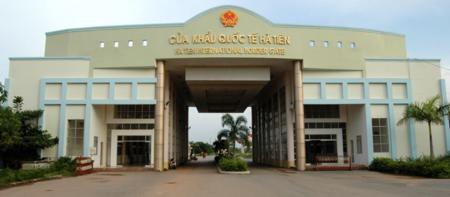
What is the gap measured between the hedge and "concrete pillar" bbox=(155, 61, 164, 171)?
14.9 metres

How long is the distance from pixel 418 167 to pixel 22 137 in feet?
78.4

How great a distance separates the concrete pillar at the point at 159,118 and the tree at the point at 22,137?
693 centimetres

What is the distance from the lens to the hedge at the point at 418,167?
2119cm

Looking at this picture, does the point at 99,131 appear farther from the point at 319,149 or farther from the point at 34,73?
the point at 319,149

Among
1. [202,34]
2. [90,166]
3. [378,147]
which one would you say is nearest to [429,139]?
[378,147]

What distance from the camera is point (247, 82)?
33.0 metres

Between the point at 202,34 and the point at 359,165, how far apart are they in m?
14.7

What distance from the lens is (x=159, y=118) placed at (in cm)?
2936

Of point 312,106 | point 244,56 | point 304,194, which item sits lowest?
point 304,194

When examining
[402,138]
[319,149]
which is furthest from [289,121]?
[402,138]

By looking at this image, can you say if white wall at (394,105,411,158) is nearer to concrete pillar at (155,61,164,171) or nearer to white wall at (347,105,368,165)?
white wall at (347,105,368,165)

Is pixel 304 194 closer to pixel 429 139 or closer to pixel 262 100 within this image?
pixel 429 139

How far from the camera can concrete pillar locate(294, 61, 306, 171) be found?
29172 millimetres

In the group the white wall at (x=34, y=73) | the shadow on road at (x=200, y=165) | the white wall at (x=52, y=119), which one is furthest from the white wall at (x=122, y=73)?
the shadow on road at (x=200, y=165)
